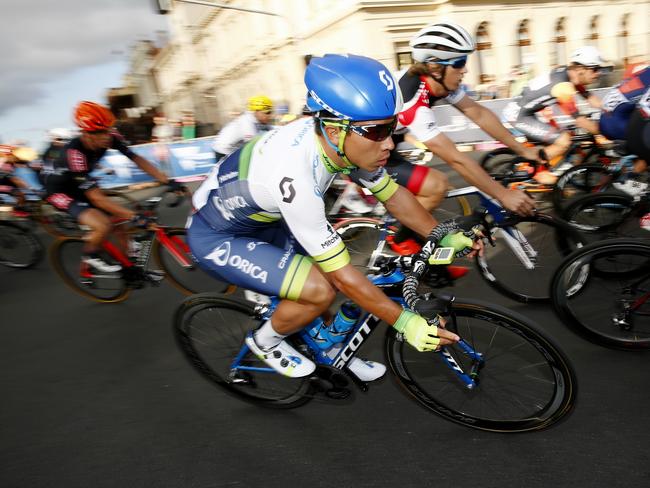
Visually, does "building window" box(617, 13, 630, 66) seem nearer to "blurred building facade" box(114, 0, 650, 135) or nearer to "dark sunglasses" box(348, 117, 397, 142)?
"blurred building facade" box(114, 0, 650, 135)

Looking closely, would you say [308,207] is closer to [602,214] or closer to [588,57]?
[602,214]

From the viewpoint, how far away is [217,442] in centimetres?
266

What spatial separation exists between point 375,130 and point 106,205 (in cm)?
363

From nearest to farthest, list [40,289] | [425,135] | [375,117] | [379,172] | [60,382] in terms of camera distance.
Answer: [375,117] < [379,172] < [425,135] < [60,382] < [40,289]

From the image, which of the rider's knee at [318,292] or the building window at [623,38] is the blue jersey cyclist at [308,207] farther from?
the building window at [623,38]

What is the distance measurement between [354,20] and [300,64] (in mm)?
6386

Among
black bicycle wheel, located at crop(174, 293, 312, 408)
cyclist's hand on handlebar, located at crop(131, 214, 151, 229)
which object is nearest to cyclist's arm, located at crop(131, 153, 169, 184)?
cyclist's hand on handlebar, located at crop(131, 214, 151, 229)

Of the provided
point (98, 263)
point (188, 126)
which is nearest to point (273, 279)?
point (98, 263)

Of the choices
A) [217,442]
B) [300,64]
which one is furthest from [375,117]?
[300,64]

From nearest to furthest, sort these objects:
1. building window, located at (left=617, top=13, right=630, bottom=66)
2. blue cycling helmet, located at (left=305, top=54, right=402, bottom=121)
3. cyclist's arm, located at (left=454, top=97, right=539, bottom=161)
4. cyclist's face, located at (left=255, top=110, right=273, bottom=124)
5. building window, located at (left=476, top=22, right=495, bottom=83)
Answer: blue cycling helmet, located at (left=305, top=54, right=402, bottom=121)
cyclist's arm, located at (left=454, top=97, right=539, bottom=161)
cyclist's face, located at (left=255, top=110, right=273, bottom=124)
building window, located at (left=476, top=22, right=495, bottom=83)
building window, located at (left=617, top=13, right=630, bottom=66)

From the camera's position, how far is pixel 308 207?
1903 mm

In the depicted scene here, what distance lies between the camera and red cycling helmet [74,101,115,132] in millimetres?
4219

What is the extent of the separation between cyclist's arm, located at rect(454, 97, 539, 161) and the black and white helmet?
0.54 meters

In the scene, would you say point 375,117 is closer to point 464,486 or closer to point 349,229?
point 464,486
